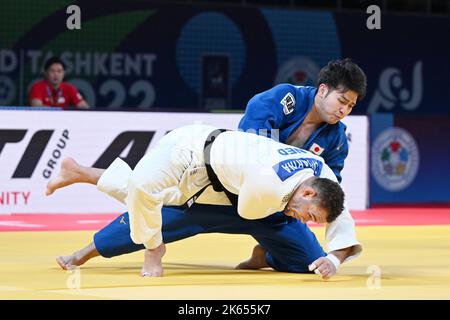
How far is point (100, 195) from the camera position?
12375 millimetres

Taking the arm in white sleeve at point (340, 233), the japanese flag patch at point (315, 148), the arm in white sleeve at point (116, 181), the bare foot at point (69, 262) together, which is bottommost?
the bare foot at point (69, 262)

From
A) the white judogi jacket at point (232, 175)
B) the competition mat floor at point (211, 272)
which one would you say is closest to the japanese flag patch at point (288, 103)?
the white judogi jacket at point (232, 175)

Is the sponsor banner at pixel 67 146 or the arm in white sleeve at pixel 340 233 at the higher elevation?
the arm in white sleeve at pixel 340 233

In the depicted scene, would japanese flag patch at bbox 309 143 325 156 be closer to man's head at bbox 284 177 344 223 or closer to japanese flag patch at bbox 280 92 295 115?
japanese flag patch at bbox 280 92 295 115

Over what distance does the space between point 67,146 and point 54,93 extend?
2466 millimetres

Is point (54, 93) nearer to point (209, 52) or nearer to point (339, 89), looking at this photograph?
point (209, 52)

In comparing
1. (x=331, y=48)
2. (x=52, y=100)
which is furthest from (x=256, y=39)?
(x=52, y=100)

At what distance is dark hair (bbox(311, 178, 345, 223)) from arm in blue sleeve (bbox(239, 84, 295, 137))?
0.98 meters

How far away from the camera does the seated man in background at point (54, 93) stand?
47.0 ft

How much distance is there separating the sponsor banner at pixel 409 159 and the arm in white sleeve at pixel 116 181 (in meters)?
8.01

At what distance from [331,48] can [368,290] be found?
1482 centimetres

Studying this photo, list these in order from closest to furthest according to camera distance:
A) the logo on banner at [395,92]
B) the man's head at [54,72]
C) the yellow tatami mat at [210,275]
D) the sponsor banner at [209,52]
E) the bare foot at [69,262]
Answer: the yellow tatami mat at [210,275], the bare foot at [69,262], the man's head at [54,72], the sponsor banner at [209,52], the logo on banner at [395,92]

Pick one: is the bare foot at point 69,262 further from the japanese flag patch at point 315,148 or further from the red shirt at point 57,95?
the red shirt at point 57,95

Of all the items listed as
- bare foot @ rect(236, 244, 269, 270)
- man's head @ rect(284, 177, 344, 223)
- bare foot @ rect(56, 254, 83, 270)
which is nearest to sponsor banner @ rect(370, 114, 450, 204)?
bare foot @ rect(236, 244, 269, 270)
